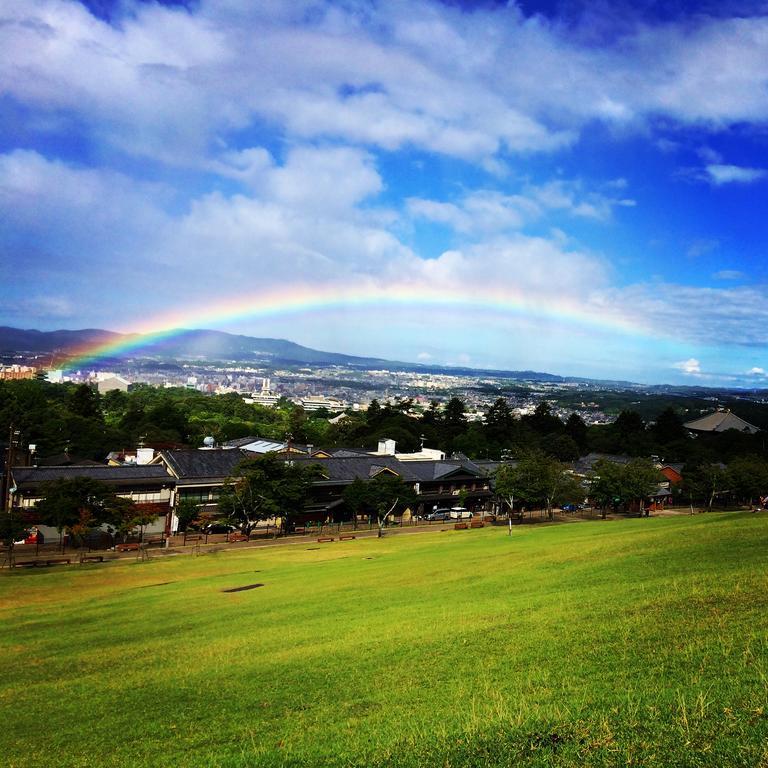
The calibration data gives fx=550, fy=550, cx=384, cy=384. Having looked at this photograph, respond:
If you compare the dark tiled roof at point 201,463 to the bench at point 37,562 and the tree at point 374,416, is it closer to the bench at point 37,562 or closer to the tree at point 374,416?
the bench at point 37,562

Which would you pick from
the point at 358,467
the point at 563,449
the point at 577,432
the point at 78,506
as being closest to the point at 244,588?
the point at 78,506

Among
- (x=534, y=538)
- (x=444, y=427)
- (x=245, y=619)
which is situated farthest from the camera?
(x=444, y=427)

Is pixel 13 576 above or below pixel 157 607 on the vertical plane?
below

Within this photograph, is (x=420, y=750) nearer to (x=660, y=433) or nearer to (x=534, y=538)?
(x=534, y=538)

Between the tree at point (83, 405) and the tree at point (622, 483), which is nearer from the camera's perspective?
the tree at point (622, 483)

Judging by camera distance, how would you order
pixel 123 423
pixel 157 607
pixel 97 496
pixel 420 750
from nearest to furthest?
1. pixel 420 750
2. pixel 157 607
3. pixel 97 496
4. pixel 123 423

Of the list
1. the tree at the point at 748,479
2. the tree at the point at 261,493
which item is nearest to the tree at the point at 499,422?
the tree at the point at 748,479

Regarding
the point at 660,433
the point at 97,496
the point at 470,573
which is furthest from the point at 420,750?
the point at 660,433
